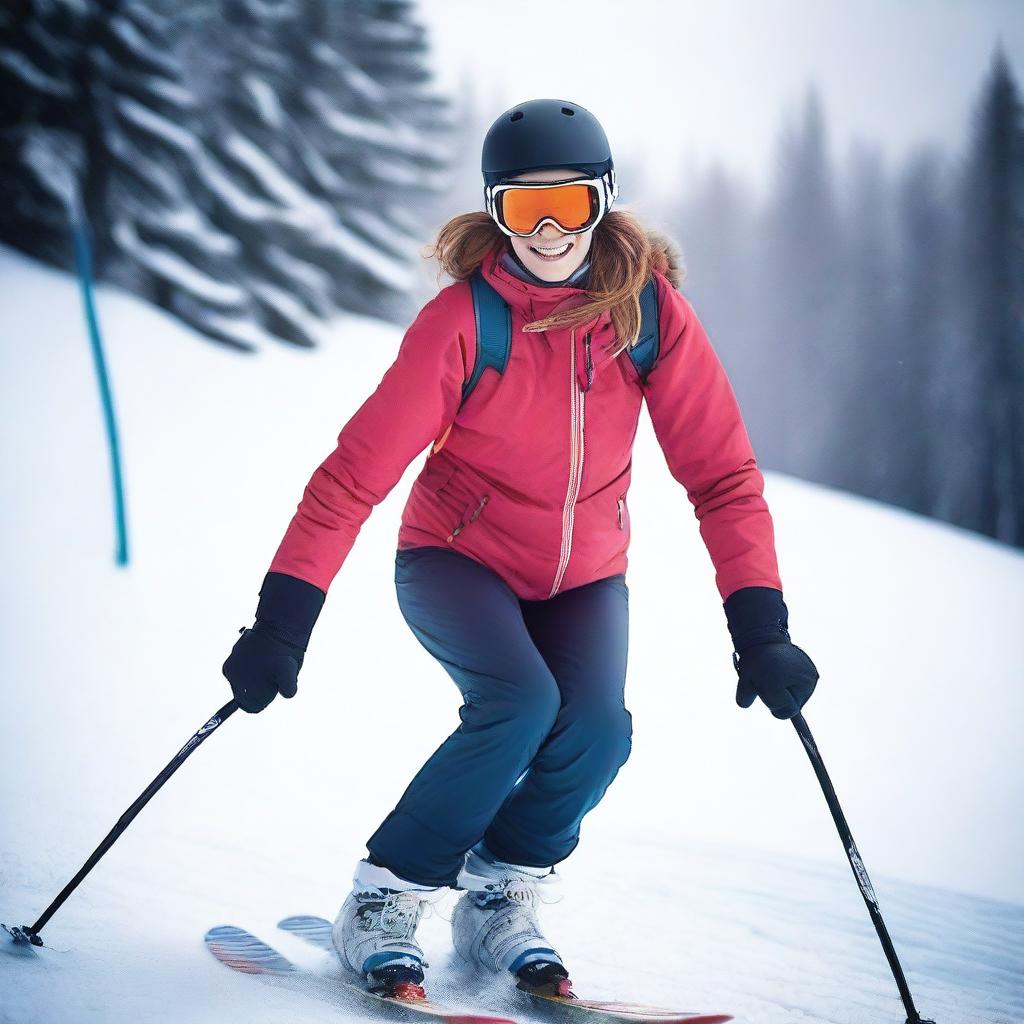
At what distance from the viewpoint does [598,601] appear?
160 cm

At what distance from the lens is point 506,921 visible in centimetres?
159

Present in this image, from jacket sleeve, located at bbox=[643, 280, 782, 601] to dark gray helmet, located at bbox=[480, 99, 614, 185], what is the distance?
21 cm

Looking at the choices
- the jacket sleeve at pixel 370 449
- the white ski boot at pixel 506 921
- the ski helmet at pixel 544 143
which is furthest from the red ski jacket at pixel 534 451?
the white ski boot at pixel 506 921

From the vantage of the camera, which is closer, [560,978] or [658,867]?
[560,978]

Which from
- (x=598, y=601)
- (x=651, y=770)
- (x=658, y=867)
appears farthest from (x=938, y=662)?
(x=598, y=601)

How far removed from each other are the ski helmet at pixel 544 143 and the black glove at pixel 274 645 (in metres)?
0.64

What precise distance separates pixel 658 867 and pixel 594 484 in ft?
3.32

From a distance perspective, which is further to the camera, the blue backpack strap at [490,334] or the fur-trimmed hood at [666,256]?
the fur-trimmed hood at [666,256]

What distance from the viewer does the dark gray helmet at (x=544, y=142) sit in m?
1.54

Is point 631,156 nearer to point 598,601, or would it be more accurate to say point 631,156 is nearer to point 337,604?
point 337,604

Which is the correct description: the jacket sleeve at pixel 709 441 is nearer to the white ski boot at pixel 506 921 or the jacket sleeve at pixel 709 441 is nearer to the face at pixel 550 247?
the face at pixel 550 247

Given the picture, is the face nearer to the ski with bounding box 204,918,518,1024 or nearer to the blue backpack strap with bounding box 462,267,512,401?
the blue backpack strap with bounding box 462,267,512,401

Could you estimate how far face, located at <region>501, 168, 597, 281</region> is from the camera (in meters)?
1.54

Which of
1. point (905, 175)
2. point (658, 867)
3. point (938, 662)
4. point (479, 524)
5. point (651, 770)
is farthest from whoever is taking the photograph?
point (905, 175)
